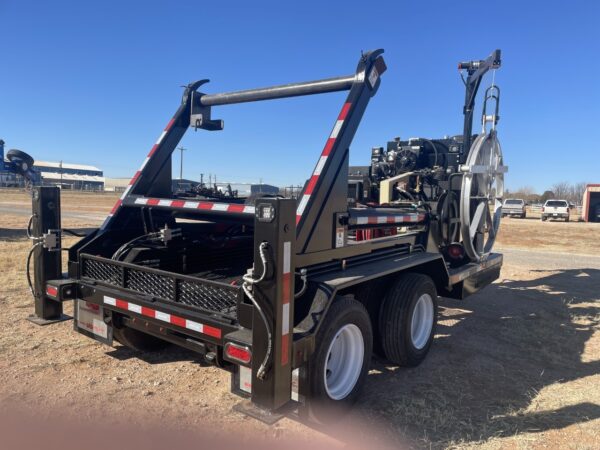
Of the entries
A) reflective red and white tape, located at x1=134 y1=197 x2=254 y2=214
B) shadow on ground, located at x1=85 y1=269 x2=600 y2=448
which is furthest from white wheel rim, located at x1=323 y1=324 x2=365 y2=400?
reflective red and white tape, located at x1=134 y1=197 x2=254 y2=214

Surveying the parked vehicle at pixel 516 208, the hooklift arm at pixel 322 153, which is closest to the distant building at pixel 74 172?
the parked vehicle at pixel 516 208

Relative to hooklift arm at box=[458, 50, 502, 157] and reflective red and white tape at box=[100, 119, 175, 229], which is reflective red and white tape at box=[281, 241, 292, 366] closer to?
reflective red and white tape at box=[100, 119, 175, 229]

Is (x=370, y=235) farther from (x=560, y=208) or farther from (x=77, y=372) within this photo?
(x=560, y=208)

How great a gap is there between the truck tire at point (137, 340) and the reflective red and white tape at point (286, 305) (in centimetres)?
210

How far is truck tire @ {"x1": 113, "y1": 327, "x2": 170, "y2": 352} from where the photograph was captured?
4074 mm

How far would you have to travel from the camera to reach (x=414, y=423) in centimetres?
312

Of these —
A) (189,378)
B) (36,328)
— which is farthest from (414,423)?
(36,328)

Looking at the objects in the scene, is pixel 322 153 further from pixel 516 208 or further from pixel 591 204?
pixel 591 204

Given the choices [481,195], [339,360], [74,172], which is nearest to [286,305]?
[339,360]

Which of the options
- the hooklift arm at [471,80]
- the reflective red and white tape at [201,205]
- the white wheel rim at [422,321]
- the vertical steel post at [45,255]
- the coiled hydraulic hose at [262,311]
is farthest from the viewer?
the hooklift arm at [471,80]

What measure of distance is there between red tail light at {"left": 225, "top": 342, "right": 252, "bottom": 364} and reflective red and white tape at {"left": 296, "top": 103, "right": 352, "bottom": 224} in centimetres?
89

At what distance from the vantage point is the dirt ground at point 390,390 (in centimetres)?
298

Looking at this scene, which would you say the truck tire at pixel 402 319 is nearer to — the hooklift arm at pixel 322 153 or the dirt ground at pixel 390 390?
the dirt ground at pixel 390 390

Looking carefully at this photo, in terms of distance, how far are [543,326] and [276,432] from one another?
4.14 metres
